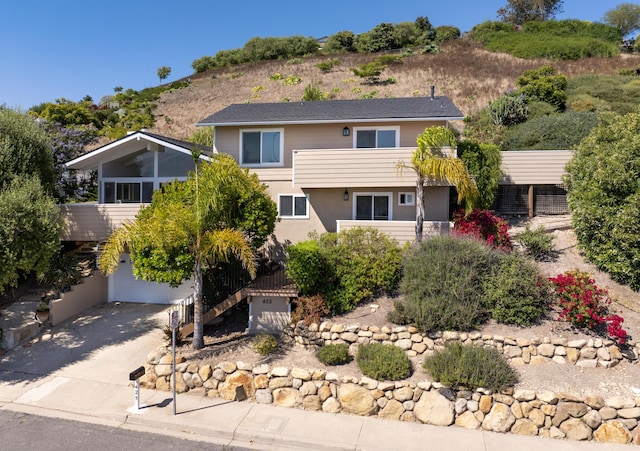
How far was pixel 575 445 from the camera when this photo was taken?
29.1 feet

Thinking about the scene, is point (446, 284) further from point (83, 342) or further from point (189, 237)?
point (83, 342)

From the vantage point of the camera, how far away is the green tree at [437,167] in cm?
1426

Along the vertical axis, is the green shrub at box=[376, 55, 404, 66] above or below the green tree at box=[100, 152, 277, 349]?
above

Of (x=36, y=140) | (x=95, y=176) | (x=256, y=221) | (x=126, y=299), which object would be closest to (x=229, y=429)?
(x=256, y=221)

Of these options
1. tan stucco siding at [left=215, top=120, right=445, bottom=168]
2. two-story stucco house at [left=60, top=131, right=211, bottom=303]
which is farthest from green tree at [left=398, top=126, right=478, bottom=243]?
two-story stucco house at [left=60, top=131, right=211, bottom=303]

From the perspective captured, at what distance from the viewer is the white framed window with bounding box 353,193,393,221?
55.4ft

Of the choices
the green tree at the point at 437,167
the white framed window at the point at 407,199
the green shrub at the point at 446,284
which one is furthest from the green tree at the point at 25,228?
the white framed window at the point at 407,199

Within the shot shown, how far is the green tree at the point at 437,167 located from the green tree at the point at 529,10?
6734 cm

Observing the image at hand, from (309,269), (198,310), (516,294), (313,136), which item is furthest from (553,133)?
(198,310)

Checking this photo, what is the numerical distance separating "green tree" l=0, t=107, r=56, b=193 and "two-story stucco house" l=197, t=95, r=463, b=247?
6.05m

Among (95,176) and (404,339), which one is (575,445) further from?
(95,176)

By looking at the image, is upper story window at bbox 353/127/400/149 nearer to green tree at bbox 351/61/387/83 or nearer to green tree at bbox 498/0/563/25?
green tree at bbox 351/61/387/83

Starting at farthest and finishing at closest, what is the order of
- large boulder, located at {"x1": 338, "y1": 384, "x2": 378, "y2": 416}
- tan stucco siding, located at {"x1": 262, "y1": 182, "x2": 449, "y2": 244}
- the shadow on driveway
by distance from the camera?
1. tan stucco siding, located at {"x1": 262, "y1": 182, "x2": 449, "y2": 244}
2. the shadow on driveway
3. large boulder, located at {"x1": 338, "y1": 384, "x2": 378, "y2": 416}

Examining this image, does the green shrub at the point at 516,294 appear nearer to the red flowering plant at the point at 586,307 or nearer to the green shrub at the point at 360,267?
the red flowering plant at the point at 586,307
